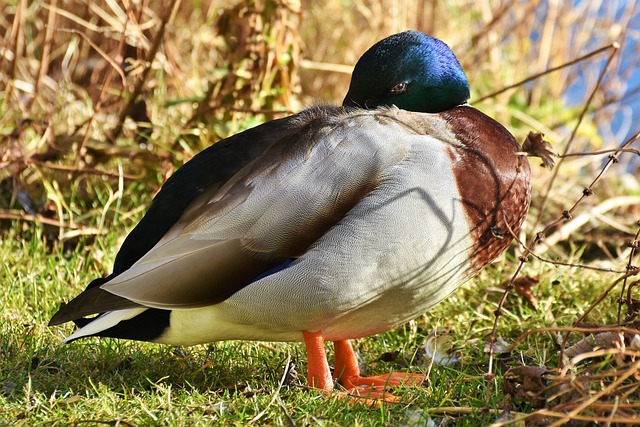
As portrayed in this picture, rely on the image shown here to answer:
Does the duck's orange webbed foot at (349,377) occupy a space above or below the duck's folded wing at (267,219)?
below

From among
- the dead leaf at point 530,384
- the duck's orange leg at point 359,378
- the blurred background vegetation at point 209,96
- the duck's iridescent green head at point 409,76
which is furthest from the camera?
the blurred background vegetation at point 209,96

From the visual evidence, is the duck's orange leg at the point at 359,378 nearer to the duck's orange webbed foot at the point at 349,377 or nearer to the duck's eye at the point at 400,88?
the duck's orange webbed foot at the point at 349,377

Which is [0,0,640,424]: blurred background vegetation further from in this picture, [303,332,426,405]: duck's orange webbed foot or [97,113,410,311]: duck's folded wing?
[303,332,426,405]: duck's orange webbed foot

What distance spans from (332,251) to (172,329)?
2.28 ft

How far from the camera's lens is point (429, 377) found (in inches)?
140

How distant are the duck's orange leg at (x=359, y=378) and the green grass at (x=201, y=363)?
0.22 ft

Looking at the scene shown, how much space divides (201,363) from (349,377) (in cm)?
60

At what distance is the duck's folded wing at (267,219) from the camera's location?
3195 mm

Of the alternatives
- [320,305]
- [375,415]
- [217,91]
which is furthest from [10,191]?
[375,415]

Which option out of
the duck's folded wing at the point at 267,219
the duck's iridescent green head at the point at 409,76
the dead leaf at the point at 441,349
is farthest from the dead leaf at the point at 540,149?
the dead leaf at the point at 441,349

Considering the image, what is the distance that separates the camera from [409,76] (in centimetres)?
366

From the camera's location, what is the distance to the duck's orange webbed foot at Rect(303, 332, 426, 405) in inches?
128

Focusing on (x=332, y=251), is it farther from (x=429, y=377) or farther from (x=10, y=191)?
(x=10, y=191)

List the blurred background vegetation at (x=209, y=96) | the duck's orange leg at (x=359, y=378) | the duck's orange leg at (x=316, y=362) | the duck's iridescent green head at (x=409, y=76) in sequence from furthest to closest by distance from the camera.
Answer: the blurred background vegetation at (x=209, y=96) < the duck's iridescent green head at (x=409, y=76) < the duck's orange leg at (x=316, y=362) < the duck's orange leg at (x=359, y=378)
